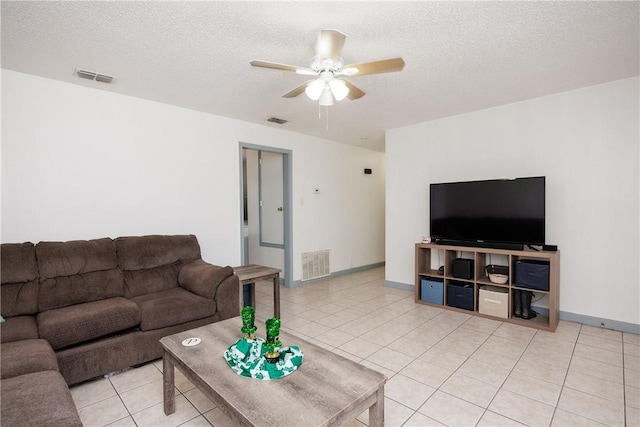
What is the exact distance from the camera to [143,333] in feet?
8.18

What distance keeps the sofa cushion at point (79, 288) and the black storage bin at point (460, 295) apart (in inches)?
138

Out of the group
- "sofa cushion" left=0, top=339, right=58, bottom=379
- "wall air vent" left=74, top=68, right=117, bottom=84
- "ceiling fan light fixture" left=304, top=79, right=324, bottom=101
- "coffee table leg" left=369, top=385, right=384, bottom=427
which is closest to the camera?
"coffee table leg" left=369, top=385, right=384, bottom=427

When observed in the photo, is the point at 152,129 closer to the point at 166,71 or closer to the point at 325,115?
the point at 166,71

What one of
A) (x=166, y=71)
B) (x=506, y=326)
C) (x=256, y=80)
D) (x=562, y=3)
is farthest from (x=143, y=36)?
(x=506, y=326)

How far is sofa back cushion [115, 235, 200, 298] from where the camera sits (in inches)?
116

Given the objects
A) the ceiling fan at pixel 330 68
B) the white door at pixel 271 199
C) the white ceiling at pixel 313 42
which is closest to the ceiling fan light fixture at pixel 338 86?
the ceiling fan at pixel 330 68

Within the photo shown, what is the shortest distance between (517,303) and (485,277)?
0.44m

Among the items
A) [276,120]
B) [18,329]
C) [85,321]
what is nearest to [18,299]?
[18,329]

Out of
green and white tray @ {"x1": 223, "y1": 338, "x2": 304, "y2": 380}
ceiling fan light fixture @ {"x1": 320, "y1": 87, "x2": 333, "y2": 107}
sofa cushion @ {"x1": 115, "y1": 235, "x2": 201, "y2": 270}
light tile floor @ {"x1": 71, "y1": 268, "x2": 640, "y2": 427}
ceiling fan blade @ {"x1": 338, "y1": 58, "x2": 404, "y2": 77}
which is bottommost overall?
light tile floor @ {"x1": 71, "y1": 268, "x2": 640, "y2": 427}

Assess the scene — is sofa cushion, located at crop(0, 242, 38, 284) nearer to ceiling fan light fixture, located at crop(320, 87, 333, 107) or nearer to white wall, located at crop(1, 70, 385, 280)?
white wall, located at crop(1, 70, 385, 280)

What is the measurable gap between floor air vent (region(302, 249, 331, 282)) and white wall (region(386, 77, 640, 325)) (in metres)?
2.46

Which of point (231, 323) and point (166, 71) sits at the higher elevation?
point (166, 71)

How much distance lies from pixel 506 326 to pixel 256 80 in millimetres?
3512

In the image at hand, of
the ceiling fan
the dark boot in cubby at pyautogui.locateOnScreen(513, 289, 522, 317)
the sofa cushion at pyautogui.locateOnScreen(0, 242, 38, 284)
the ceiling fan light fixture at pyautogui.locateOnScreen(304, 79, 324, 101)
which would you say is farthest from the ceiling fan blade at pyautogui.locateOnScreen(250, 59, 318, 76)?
the dark boot in cubby at pyautogui.locateOnScreen(513, 289, 522, 317)
